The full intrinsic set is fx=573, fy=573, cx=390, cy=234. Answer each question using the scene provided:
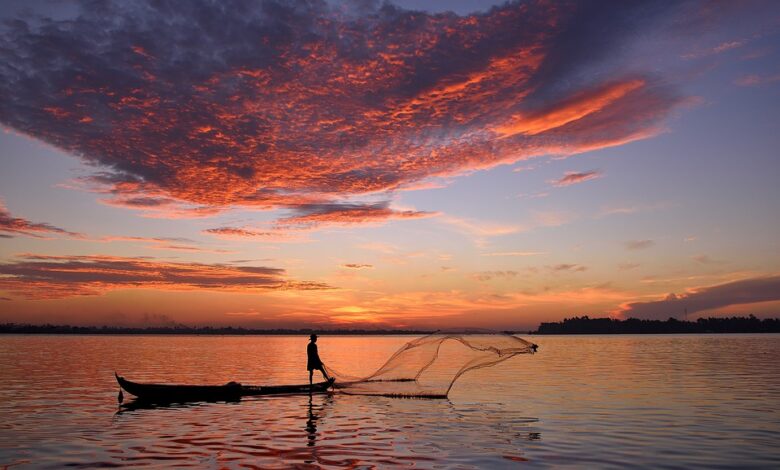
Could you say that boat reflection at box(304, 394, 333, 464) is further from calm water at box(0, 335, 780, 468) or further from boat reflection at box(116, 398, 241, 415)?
boat reflection at box(116, 398, 241, 415)

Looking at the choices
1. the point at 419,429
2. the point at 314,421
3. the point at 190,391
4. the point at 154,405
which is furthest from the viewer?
the point at 190,391

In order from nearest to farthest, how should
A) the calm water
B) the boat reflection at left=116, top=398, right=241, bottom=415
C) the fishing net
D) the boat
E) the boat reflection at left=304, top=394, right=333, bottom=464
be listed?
the calm water → the boat reflection at left=304, top=394, right=333, bottom=464 → the fishing net → the boat reflection at left=116, top=398, right=241, bottom=415 → the boat

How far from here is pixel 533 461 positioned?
1648cm

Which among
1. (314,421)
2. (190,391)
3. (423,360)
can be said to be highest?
(423,360)

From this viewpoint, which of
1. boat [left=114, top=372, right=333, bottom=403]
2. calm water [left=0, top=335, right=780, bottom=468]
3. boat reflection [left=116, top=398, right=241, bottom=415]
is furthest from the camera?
boat [left=114, top=372, right=333, bottom=403]

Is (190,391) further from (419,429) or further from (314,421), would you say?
(419,429)

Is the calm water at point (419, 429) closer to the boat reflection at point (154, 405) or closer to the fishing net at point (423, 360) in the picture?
the boat reflection at point (154, 405)

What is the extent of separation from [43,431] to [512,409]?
19832 millimetres

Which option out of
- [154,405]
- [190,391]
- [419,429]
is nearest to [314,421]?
[419,429]

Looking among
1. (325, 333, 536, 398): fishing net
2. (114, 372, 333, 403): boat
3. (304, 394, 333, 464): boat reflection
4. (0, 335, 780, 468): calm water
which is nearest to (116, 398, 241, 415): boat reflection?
(114, 372, 333, 403): boat

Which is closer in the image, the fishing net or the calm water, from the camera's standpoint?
the calm water

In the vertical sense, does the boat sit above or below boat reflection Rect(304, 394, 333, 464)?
above

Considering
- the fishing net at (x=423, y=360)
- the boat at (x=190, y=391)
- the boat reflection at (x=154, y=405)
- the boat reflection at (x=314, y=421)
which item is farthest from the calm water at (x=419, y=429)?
the fishing net at (x=423, y=360)

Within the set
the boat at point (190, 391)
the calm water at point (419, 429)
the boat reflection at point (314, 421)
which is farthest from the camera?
the boat at point (190, 391)
